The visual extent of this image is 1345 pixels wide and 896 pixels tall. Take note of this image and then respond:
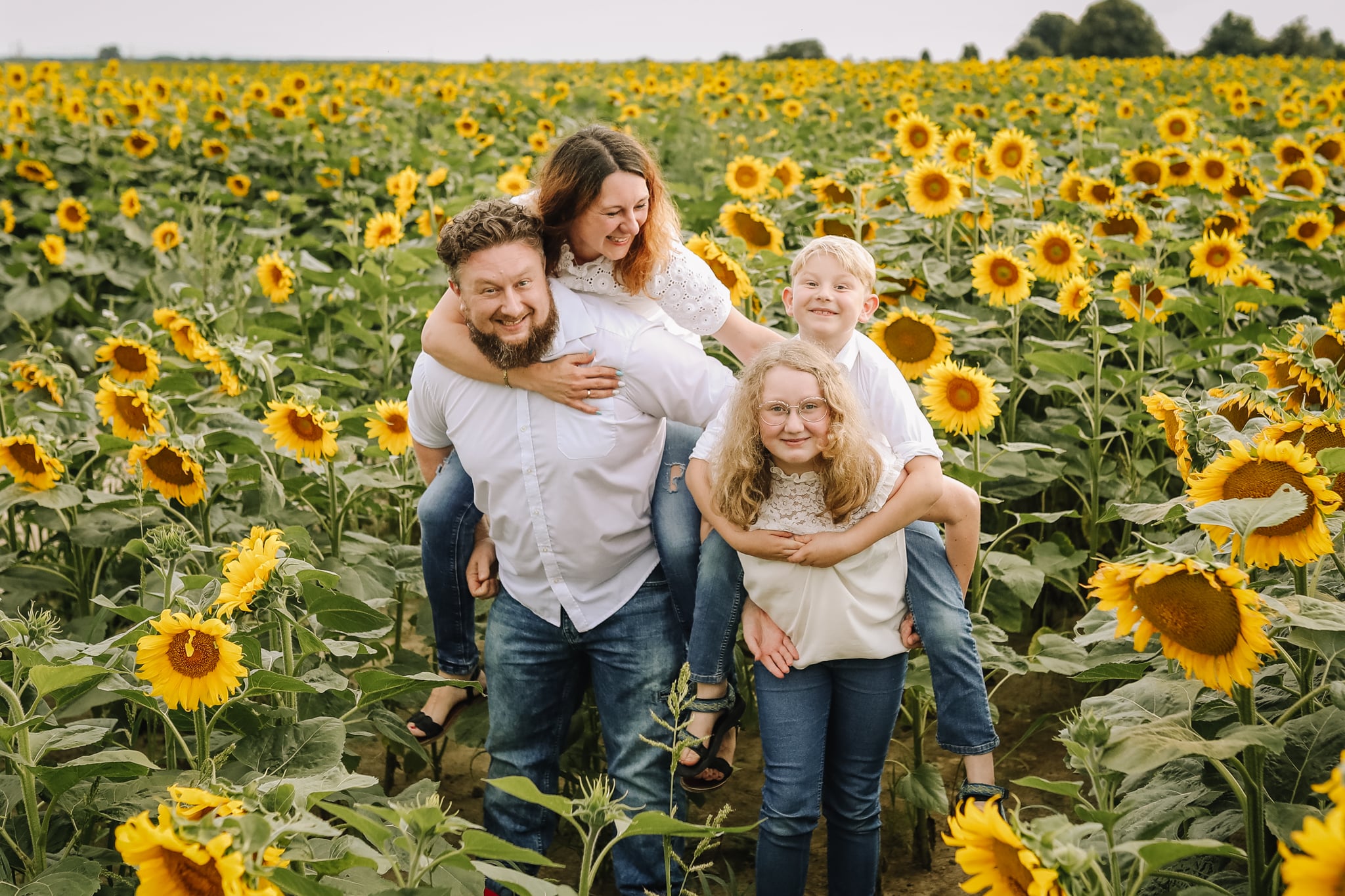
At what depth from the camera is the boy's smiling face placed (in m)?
2.48

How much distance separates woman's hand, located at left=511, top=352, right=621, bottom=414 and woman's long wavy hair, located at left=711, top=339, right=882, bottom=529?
1.01 feet

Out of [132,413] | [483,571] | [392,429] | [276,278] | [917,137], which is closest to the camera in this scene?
[483,571]

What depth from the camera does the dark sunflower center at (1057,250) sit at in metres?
4.08

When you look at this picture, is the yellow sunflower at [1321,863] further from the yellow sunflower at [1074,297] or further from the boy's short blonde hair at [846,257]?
the yellow sunflower at [1074,297]

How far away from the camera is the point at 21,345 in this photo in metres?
7.02

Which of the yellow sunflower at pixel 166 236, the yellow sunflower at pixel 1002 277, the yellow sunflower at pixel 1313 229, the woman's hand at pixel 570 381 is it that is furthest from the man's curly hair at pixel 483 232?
the yellow sunflower at pixel 166 236

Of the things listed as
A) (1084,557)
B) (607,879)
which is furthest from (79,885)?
(1084,557)

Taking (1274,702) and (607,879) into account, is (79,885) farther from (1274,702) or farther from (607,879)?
(1274,702)

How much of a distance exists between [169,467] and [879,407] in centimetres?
172

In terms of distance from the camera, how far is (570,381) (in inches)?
98.3

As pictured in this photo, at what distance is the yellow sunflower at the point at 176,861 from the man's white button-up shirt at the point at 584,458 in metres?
1.16

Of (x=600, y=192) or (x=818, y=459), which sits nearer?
(x=818, y=459)

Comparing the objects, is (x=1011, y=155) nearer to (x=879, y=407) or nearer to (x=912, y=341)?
(x=912, y=341)

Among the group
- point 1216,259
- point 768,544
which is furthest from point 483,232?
point 1216,259
